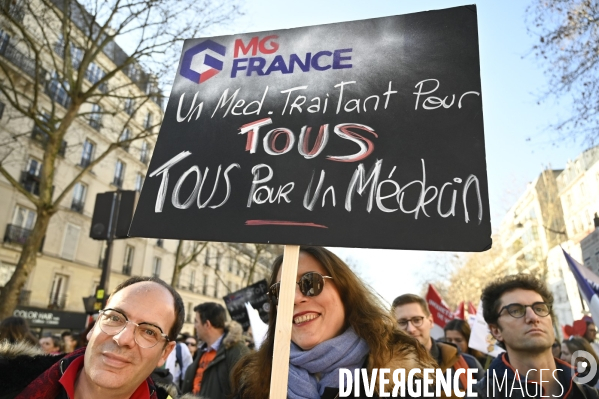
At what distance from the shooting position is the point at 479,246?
5.73 ft

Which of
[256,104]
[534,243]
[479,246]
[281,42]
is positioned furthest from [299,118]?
[534,243]

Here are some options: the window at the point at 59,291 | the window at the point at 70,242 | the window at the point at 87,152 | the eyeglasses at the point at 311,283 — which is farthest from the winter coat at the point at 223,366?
the window at the point at 87,152

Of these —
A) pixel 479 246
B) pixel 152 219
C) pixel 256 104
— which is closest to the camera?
pixel 479 246

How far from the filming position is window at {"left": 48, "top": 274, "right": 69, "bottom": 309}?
2305 cm

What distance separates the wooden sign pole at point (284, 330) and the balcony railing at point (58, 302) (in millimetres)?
24706

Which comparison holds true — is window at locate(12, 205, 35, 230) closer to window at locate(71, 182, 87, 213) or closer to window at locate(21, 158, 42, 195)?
window at locate(21, 158, 42, 195)

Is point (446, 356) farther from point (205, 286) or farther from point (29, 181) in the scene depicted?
point (205, 286)

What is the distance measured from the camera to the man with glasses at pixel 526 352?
99.3 inches

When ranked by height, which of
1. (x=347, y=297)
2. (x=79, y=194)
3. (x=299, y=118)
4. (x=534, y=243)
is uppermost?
(x=534, y=243)

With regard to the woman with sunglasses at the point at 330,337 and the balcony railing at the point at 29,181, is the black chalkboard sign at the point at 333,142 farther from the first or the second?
the balcony railing at the point at 29,181

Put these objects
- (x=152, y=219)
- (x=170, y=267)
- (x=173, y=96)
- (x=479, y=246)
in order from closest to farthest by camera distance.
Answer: (x=479, y=246), (x=152, y=219), (x=173, y=96), (x=170, y=267)

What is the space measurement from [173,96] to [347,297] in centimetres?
156

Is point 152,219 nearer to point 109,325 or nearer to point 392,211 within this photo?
point 109,325

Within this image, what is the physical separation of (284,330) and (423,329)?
2967mm
